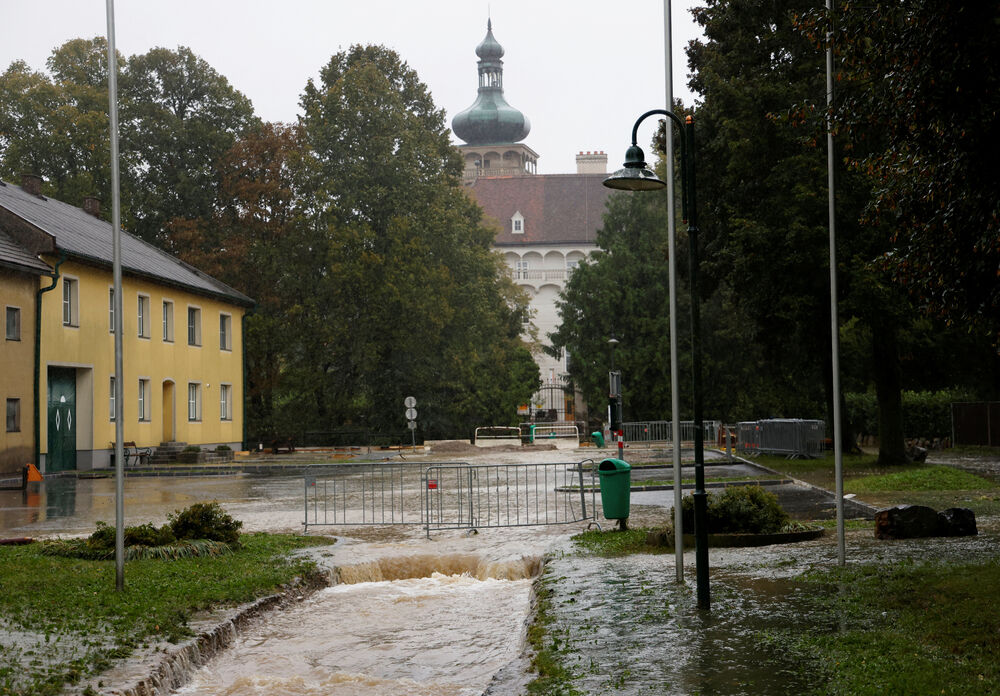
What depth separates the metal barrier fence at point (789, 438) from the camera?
3409 cm

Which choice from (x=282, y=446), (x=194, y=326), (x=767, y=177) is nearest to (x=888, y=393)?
(x=767, y=177)

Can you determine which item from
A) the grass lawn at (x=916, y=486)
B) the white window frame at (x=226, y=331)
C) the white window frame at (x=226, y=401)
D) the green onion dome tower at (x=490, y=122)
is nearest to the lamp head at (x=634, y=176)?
the grass lawn at (x=916, y=486)

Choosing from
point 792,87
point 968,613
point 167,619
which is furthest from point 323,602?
point 792,87

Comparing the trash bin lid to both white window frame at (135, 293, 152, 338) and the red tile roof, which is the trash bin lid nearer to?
white window frame at (135, 293, 152, 338)

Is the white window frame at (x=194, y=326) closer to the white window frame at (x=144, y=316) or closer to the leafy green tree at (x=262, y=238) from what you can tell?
the white window frame at (x=144, y=316)

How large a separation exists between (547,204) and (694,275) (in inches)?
3331

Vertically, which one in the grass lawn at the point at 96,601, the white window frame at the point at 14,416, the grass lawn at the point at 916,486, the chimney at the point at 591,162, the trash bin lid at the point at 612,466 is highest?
the chimney at the point at 591,162

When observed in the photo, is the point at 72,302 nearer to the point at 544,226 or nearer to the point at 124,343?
the point at 124,343

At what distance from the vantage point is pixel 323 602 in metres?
11.8

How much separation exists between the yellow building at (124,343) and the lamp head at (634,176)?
81.0ft

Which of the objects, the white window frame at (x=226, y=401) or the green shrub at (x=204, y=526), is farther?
the white window frame at (x=226, y=401)

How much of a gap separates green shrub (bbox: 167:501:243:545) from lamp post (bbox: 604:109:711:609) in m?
6.81

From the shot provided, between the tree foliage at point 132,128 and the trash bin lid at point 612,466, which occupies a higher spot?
the tree foliage at point 132,128

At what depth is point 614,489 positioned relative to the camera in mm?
15172
